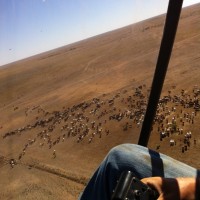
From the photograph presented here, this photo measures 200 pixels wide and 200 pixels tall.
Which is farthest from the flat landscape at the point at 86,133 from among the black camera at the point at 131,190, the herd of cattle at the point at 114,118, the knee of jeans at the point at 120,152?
the black camera at the point at 131,190

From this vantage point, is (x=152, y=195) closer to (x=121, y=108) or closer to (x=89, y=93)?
(x=121, y=108)

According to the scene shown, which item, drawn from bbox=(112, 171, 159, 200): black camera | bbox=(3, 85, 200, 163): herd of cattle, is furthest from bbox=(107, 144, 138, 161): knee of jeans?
bbox=(3, 85, 200, 163): herd of cattle

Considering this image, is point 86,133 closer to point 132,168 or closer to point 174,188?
point 132,168

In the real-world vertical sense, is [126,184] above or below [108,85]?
above

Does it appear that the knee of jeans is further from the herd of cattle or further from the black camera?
the herd of cattle

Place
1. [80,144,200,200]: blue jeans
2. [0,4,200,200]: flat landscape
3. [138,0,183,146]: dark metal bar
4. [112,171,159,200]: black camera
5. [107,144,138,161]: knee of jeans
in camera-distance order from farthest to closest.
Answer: [0,4,200,200]: flat landscape, [107,144,138,161]: knee of jeans, [80,144,200,200]: blue jeans, [138,0,183,146]: dark metal bar, [112,171,159,200]: black camera

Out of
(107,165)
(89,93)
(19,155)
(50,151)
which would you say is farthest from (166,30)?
(89,93)
